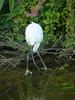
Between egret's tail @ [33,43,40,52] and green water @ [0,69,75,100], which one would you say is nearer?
green water @ [0,69,75,100]

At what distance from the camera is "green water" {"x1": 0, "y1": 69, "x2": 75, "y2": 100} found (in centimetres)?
448

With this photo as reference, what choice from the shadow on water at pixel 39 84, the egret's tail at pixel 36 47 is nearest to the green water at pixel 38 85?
the shadow on water at pixel 39 84

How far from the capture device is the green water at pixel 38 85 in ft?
14.7

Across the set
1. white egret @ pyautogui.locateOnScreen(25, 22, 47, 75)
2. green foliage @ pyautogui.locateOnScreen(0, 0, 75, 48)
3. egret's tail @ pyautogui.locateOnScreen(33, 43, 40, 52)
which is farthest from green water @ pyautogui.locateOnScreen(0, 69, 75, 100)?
green foliage @ pyautogui.locateOnScreen(0, 0, 75, 48)

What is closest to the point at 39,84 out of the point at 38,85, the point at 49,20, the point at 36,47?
the point at 38,85

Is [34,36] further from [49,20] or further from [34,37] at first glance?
[49,20]

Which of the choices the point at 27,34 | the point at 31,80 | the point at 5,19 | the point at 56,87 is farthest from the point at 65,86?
the point at 5,19

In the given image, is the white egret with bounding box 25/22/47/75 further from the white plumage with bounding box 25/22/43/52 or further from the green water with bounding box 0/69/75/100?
the green water with bounding box 0/69/75/100

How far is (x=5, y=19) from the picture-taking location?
245 inches

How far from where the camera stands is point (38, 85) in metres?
4.81

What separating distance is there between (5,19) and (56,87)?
74.9 inches

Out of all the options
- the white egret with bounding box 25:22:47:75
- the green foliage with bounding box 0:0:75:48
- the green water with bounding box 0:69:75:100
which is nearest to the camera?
the green water with bounding box 0:69:75:100

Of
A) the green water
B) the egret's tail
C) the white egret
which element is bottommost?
the green water

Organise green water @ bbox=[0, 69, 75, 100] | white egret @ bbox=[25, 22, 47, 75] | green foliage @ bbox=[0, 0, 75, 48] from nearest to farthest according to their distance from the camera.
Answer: green water @ bbox=[0, 69, 75, 100]
white egret @ bbox=[25, 22, 47, 75]
green foliage @ bbox=[0, 0, 75, 48]
